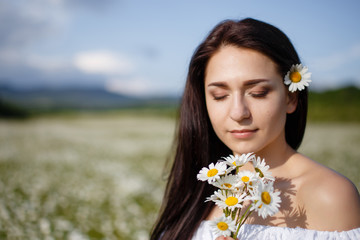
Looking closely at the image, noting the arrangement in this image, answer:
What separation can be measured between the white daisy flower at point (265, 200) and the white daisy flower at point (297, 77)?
749mm

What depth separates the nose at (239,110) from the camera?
187 cm

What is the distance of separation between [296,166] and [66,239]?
4519mm

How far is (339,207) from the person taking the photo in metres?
1.76

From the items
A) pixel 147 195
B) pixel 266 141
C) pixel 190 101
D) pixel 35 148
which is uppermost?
pixel 190 101

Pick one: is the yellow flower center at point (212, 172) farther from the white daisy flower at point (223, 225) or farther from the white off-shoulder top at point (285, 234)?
the white off-shoulder top at point (285, 234)

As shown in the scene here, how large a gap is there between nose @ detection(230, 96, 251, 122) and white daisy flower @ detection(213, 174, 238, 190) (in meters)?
0.38

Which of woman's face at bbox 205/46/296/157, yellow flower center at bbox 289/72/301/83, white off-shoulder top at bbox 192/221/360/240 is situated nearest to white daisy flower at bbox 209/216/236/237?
white off-shoulder top at bbox 192/221/360/240

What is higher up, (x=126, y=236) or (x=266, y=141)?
(x=266, y=141)

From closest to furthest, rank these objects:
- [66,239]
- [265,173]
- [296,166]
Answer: [265,173] < [296,166] < [66,239]

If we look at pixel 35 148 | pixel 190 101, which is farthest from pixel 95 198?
pixel 35 148

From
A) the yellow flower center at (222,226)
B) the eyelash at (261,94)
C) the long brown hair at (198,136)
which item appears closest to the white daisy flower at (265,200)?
the yellow flower center at (222,226)

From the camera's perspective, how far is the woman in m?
1.81

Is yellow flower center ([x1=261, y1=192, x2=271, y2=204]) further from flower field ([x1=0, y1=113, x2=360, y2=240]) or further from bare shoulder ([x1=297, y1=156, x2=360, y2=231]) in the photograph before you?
flower field ([x1=0, y1=113, x2=360, y2=240])

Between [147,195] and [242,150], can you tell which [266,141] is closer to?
[242,150]
